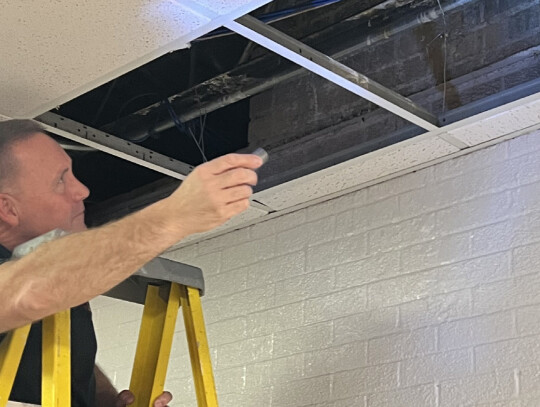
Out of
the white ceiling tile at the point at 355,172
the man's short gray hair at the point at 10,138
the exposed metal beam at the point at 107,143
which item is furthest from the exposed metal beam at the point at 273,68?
the man's short gray hair at the point at 10,138

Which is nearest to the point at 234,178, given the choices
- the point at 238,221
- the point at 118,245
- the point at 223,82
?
the point at 118,245

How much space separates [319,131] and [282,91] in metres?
0.29

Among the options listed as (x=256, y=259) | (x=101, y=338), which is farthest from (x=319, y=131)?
(x=101, y=338)

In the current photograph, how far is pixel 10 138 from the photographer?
2375 mm

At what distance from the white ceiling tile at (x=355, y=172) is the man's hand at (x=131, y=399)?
3.61ft

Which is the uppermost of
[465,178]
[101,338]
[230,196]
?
[465,178]

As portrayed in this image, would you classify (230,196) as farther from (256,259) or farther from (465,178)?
(256,259)

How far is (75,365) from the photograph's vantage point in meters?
2.27

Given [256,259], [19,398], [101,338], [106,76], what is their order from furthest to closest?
[101,338], [256,259], [106,76], [19,398]

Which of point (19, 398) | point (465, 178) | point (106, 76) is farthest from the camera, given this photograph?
point (465, 178)

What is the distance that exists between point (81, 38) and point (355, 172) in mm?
1123

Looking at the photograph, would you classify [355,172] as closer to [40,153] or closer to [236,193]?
[40,153]

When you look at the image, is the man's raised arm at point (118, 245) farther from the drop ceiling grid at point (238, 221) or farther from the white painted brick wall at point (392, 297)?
the drop ceiling grid at point (238, 221)

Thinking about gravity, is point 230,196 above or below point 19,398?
above
